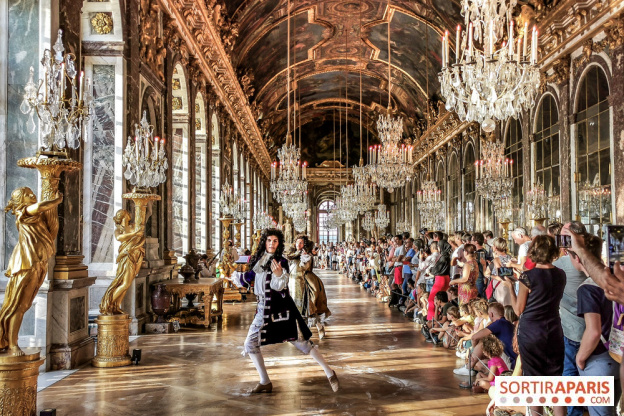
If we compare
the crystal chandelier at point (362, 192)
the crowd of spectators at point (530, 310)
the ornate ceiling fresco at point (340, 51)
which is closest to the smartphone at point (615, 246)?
the crowd of spectators at point (530, 310)

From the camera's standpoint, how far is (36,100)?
5051 millimetres

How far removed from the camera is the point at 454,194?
79.0 ft

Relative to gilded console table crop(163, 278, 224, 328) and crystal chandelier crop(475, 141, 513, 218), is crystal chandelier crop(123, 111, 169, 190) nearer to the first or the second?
gilded console table crop(163, 278, 224, 328)

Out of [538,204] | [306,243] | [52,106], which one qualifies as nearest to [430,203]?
[538,204]

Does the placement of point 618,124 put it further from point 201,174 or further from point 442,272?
point 201,174

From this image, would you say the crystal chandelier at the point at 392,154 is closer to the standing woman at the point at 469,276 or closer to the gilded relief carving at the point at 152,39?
the standing woman at the point at 469,276

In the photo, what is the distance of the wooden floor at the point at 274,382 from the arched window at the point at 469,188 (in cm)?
1265

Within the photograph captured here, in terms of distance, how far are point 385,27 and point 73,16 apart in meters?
16.7

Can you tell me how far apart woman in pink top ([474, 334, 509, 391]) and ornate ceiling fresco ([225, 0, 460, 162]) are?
11926 mm

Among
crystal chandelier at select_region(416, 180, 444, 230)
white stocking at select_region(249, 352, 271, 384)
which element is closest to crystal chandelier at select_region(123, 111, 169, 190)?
white stocking at select_region(249, 352, 271, 384)

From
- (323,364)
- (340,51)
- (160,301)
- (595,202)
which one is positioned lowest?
(323,364)

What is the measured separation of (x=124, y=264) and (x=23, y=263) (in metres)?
2.63

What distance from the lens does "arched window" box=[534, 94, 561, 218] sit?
13.4m

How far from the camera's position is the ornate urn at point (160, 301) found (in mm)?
9562
